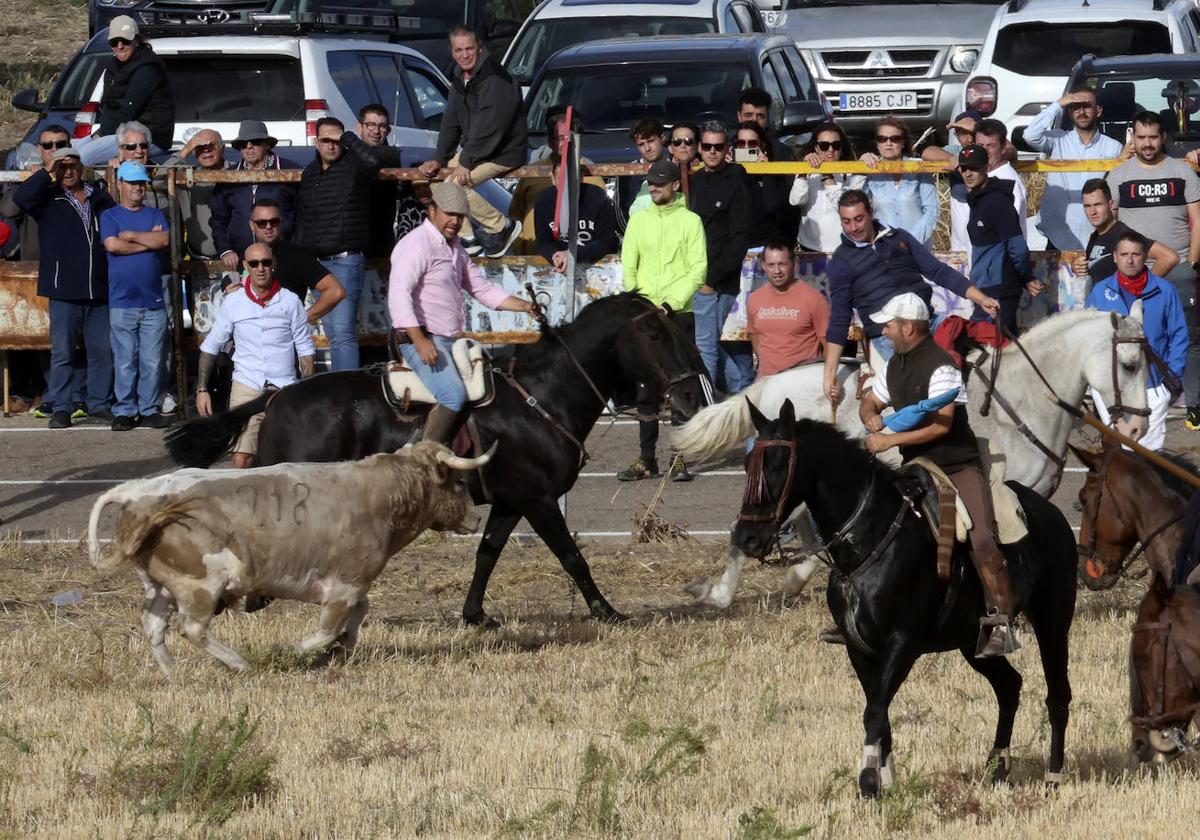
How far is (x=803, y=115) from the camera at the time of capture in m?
17.4

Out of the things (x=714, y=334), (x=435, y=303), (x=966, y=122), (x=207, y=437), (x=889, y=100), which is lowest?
(x=714, y=334)

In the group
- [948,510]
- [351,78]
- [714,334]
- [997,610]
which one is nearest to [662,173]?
[714,334]

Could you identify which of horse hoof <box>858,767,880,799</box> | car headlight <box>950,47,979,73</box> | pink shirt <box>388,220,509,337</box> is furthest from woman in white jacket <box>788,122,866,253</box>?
horse hoof <box>858,767,880,799</box>

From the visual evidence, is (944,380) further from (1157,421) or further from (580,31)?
(580,31)

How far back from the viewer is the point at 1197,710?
780 cm

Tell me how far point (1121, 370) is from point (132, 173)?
8.27m

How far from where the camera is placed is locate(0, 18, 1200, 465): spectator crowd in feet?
47.9

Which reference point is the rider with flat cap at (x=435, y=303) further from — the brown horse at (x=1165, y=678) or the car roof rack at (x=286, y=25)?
the car roof rack at (x=286, y=25)

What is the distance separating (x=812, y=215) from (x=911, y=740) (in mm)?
7457

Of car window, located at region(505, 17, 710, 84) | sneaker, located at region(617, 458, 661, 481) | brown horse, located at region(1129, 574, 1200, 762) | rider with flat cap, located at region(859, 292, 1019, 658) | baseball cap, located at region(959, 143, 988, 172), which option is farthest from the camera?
car window, located at region(505, 17, 710, 84)

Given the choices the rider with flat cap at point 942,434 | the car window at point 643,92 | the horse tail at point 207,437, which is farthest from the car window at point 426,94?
the rider with flat cap at point 942,434

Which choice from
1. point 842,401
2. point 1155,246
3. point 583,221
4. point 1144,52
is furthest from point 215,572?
point 1144,52

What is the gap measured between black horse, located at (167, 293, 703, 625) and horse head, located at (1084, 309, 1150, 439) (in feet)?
7.69

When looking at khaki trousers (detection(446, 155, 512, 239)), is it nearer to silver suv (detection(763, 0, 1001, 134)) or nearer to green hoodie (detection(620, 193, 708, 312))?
green hoodie (detection(620, 193, 708, 312))
